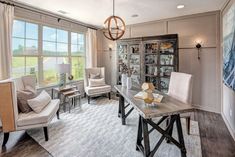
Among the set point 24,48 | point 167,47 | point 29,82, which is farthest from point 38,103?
point 167,47

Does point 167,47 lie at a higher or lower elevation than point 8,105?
higher

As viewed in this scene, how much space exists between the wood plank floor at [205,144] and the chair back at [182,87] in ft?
2.51

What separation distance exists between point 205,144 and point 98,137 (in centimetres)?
176

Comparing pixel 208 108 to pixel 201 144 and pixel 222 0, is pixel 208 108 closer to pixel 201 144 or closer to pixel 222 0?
pixel 201 144

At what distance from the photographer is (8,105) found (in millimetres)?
2277

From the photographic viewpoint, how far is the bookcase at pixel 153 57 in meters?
4.06

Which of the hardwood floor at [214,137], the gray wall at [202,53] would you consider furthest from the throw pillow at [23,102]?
the gray wall at [202,53]

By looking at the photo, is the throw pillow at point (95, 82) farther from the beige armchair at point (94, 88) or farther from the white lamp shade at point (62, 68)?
the white lamp shade at point (62, 68)

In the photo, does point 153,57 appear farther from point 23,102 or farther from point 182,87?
point 23,102

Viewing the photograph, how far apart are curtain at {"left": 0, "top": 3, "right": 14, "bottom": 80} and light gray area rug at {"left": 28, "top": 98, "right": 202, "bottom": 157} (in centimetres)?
137

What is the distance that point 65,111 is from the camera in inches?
154

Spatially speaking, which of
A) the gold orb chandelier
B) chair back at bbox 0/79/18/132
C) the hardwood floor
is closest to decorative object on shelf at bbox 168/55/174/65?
the hardwood floor

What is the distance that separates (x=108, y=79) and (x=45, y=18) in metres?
3.08

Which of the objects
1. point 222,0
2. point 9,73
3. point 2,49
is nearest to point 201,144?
point 222,0
